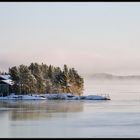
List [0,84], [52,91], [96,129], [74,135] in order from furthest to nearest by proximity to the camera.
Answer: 1. [52,91]
2. [0,84]
3. [96,129]
4. [74,135]

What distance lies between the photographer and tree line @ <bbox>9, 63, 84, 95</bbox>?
99062mm

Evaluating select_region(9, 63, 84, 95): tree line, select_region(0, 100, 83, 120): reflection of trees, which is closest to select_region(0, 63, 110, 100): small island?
select_region(9, 63, 84, 95): tree line

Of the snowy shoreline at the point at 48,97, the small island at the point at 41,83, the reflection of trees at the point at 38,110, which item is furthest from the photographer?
the small island at the point at 41,83

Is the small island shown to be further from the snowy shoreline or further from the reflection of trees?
the reflection of trees

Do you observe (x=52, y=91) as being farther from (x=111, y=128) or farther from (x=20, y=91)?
(x=111, y=128)

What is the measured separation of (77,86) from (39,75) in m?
11.1

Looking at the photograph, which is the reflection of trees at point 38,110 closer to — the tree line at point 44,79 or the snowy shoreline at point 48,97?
the snowy shoreline at point 48,97

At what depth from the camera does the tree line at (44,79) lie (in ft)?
325

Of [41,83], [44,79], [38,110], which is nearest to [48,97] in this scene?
[41,83]

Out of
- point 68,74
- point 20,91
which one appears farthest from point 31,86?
point 68,74

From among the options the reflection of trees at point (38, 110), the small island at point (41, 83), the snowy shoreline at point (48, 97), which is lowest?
the reflection of trees at point (38, 110)

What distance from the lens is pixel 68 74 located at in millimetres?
109812

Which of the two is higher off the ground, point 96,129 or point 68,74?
point 68,74

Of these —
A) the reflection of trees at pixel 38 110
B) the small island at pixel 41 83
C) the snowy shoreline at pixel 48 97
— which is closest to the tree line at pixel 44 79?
the small island at pixel 41 83
